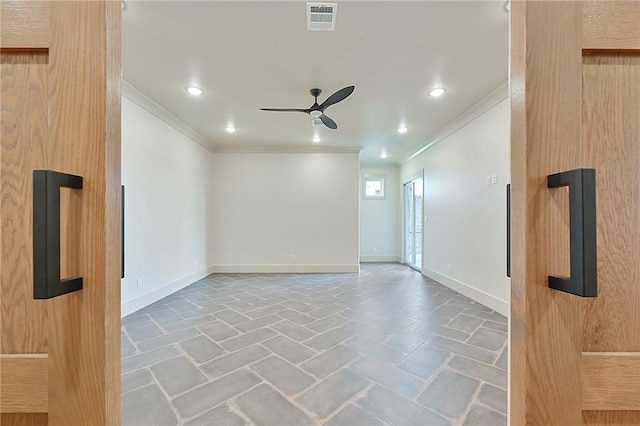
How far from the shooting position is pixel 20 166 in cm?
47

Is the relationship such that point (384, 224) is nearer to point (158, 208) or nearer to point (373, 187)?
point (373, 187)

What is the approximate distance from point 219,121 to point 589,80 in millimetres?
4623

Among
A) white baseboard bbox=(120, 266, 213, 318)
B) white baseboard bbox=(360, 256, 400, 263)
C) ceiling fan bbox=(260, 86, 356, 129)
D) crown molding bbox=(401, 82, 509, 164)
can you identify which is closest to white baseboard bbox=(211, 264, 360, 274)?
white baseboard bbox=(120, 266, 213, 318)

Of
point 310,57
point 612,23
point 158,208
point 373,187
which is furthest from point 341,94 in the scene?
point 373,187

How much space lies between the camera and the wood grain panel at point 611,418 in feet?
1.51

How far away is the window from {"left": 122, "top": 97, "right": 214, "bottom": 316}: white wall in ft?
15.0

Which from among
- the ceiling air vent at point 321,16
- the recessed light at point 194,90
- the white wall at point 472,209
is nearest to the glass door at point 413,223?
the white wall at point 472,209

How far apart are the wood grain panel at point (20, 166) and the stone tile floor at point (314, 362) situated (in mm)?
1461

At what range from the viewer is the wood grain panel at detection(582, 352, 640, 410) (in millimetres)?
447

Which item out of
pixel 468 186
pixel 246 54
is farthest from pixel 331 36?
pixel 468 186

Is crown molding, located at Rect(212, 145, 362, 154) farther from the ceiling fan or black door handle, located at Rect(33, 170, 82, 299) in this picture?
black door handle, located at Rect(33, 170, 82, 299)

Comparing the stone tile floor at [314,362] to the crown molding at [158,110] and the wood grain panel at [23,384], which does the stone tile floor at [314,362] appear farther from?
the crown molding at [158,110]

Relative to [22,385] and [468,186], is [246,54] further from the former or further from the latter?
[468,186]

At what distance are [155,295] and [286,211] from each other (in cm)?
298
